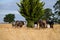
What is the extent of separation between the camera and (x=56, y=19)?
80.3 meters

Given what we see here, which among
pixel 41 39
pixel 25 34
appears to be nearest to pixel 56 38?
pixel 41 39

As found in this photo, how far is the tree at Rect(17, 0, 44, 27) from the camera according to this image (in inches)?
1556

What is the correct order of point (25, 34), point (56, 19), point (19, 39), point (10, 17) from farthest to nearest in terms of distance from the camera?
1. point (10, 17)
2. point (56, 19)
3. point (25, 34)
4. point (19, 39)

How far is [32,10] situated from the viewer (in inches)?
1563

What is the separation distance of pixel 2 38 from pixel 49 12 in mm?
86657

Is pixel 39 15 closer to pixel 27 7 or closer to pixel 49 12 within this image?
pixel 27 7

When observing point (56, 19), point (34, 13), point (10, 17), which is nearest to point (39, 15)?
point (34, 13)

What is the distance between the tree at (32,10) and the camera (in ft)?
130

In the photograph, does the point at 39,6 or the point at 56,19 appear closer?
the point at 39,6

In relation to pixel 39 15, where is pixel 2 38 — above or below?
below

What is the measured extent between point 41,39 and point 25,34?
3.67 ft

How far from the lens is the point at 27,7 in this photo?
1577 inches

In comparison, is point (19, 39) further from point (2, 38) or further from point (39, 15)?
point (39, 15)

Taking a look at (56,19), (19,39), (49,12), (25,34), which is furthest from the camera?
(49,12)
